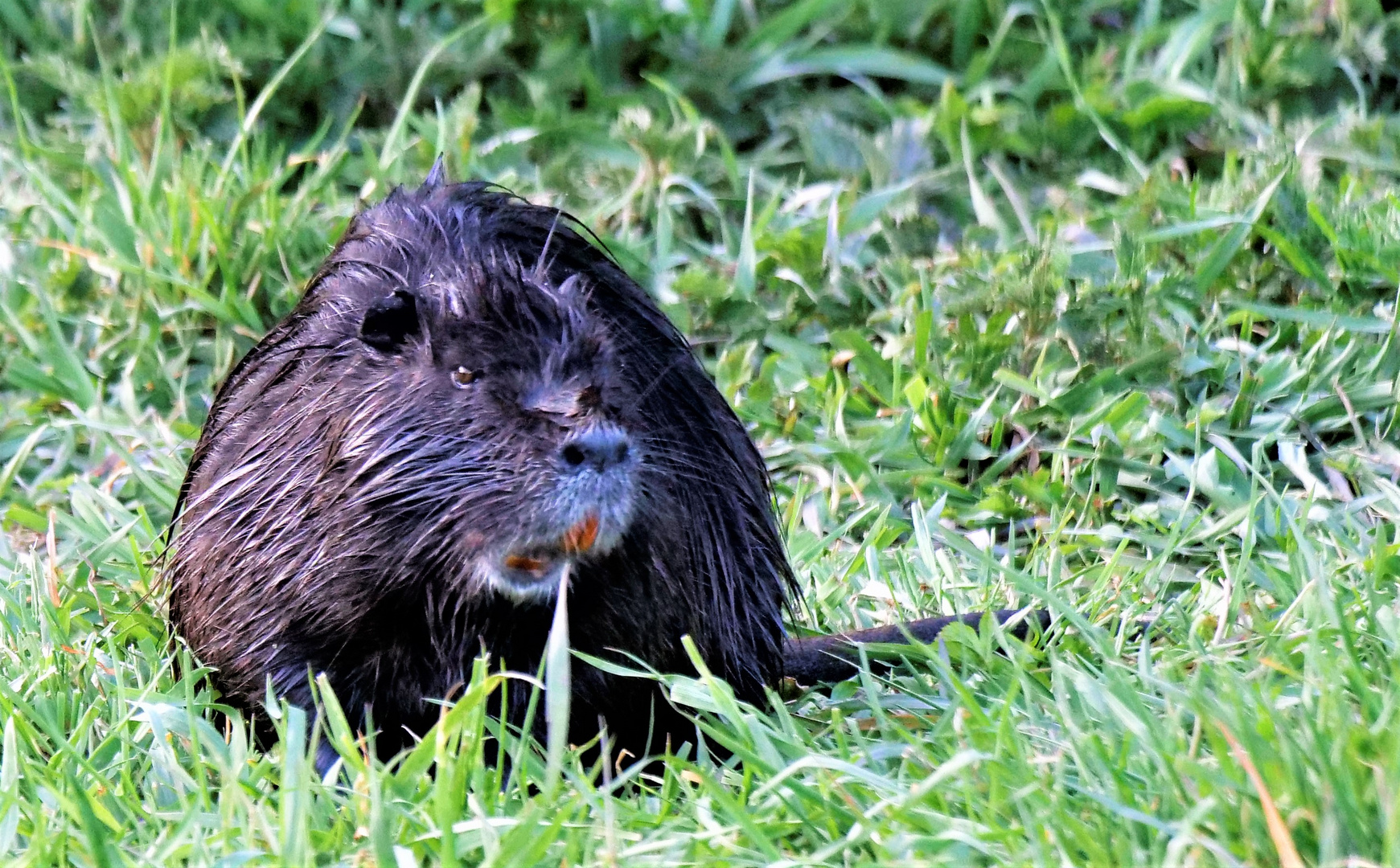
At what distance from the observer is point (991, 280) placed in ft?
12.9

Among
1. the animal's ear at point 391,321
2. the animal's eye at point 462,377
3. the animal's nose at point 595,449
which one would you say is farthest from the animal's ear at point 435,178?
the animal's nose at point 595,449

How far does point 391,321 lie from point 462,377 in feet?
0.57

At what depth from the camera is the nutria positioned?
2443mm

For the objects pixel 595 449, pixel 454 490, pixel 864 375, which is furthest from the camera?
pixel 864 375

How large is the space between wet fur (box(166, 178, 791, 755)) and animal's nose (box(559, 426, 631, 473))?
35 mm

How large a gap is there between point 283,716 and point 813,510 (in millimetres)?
1526

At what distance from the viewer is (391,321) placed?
8.54 feet

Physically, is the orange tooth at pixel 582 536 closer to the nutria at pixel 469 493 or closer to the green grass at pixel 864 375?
the nutria at pixel 469 493

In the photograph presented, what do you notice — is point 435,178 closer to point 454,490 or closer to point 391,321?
point 391,321

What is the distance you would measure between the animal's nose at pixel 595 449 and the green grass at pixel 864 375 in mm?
351

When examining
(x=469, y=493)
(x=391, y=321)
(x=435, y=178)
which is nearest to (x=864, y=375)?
(x=435, y=178)

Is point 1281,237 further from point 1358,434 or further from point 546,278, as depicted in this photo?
point 546,278

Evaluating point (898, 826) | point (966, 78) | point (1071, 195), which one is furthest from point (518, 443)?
point (966, 78)

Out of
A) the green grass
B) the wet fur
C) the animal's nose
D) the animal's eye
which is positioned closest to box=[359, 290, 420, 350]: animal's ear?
the wet fur
